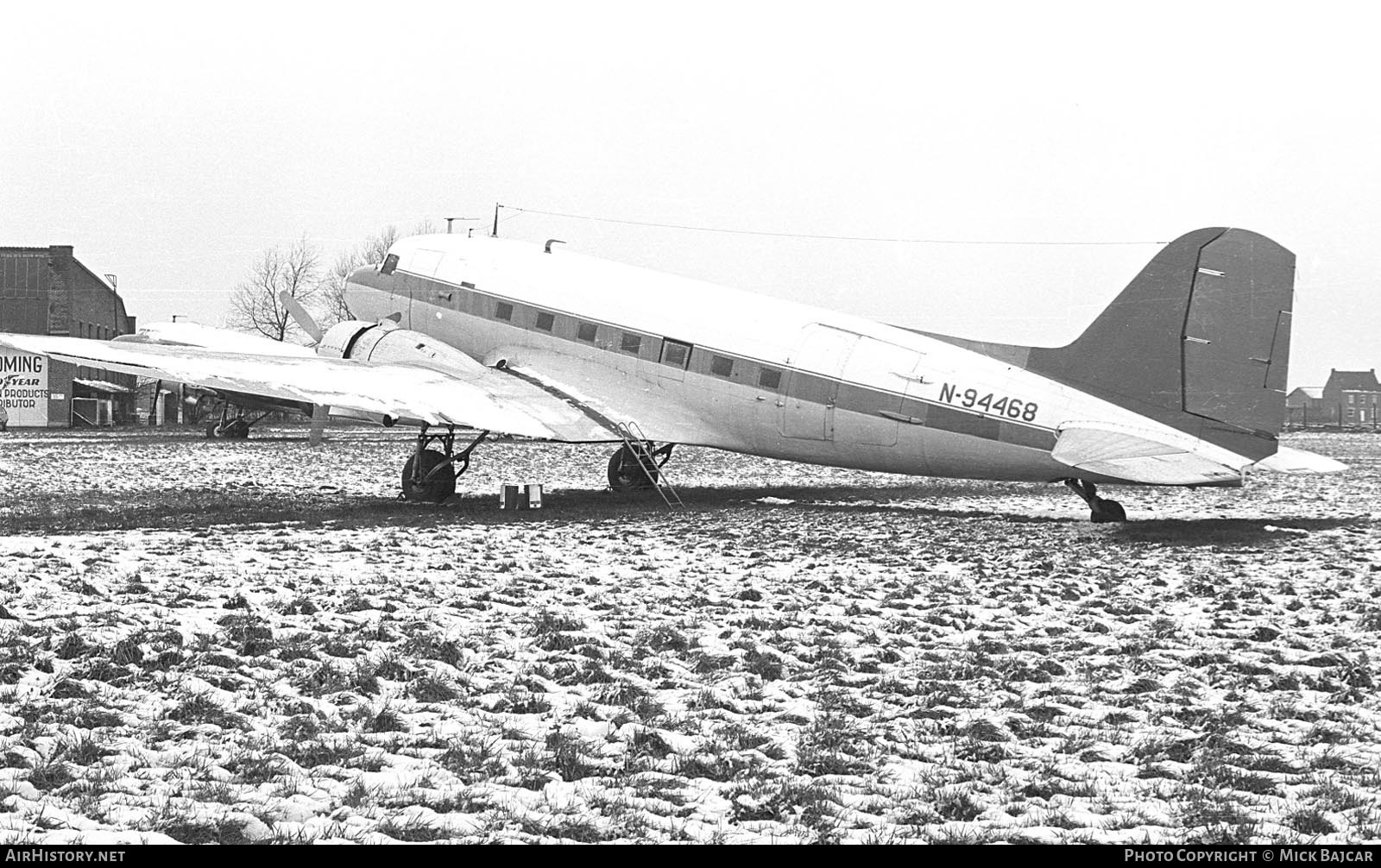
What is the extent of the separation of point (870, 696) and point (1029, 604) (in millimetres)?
3178

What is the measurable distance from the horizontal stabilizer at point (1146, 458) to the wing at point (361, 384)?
6.53m

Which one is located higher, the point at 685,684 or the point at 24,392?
the point at 685,684

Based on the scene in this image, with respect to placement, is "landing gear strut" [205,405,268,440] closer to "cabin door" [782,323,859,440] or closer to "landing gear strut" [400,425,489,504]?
"landing gear strut" [400,425,489,504]

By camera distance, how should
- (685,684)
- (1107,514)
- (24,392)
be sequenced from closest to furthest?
(685,684), (1107,514), (24,392)

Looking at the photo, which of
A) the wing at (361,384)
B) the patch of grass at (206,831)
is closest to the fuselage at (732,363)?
the wing at (361,384)

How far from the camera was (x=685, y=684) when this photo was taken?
6957mm

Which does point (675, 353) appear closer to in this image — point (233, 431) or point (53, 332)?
point (233, 431)

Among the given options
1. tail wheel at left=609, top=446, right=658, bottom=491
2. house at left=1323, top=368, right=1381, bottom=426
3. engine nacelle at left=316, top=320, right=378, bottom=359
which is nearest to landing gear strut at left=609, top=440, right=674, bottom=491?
tail wheel at left=609, top=446, right=658, bottom=491

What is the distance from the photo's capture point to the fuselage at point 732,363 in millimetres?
15500

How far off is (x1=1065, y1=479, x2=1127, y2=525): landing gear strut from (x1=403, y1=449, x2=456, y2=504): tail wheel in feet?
27.8

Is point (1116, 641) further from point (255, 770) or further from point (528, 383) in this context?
point (528, 383)

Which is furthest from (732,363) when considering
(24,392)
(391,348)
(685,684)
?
(24,392)

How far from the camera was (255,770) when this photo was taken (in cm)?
516

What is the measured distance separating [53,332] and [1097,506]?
68.4 metres
